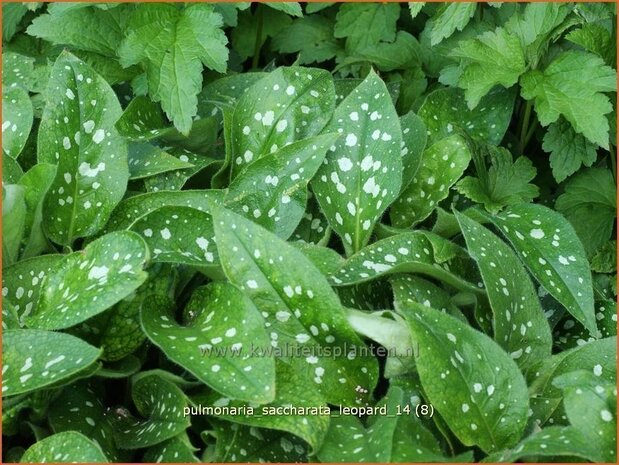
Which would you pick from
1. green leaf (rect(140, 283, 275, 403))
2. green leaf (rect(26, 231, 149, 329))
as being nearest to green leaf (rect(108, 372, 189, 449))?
green leaf (rect(140, 283, 275, 403))

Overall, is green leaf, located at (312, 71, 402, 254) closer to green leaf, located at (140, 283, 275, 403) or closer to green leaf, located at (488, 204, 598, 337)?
green leaf, located at (488, 204, 598, 337)

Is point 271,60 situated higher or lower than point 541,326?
higher

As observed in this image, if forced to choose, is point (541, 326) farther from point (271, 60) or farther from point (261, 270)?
point (271, 60)

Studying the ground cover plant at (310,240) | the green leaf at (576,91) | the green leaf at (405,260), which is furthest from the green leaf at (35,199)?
the green leaf at (576,91)

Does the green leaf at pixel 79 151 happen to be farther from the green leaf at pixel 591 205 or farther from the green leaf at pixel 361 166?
the green leaf at pixel 591 205

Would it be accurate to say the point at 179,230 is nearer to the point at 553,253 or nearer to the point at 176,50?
the point at 176,50

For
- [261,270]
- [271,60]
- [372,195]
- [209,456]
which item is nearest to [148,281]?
[261,270]

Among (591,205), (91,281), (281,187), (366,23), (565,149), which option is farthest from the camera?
Result: (366,23)

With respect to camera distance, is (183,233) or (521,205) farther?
(521,205)

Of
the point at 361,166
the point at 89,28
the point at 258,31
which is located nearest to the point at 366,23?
Answer: the point at 258,31
